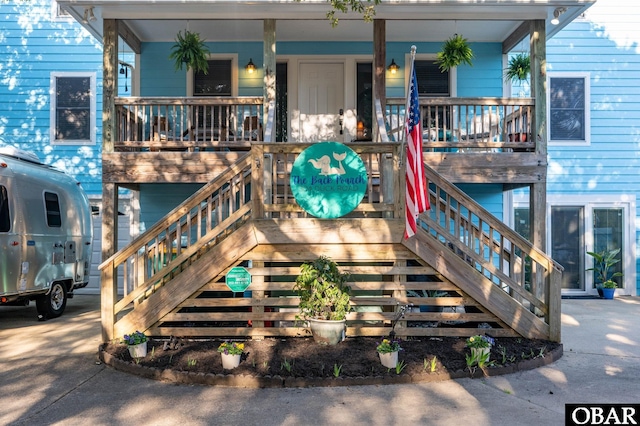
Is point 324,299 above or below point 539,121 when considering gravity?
below

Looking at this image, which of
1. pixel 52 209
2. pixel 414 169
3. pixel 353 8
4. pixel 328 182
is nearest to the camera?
pixel 414 169

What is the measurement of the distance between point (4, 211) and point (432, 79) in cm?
Result: 783

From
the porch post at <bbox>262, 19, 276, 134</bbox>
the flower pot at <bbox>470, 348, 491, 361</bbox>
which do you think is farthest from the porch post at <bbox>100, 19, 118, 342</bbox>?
the flower pot at <bbox>470, 348, 491, 361</bbox>

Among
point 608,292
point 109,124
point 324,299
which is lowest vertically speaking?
point 608,292

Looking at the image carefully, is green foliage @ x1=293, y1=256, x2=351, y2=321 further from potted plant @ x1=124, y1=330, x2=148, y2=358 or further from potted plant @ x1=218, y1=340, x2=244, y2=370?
potted plant @ x1=124, y1=330, x2=148, y2=358

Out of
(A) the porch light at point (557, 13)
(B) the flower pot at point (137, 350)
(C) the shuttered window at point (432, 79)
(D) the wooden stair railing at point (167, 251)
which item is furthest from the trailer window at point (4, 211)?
(A) the porch light at point (557, 13)

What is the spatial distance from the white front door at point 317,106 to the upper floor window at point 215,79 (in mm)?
1421

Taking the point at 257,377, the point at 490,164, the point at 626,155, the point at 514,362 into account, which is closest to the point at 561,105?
the point at 626,155

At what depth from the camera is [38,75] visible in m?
13.0

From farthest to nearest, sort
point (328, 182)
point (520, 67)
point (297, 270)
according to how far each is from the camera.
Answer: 1. point (520, 67)
2. point (297, 270)
3. point (328, 182)

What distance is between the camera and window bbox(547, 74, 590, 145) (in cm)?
1287

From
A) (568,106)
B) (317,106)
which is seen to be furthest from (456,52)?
(568,106)

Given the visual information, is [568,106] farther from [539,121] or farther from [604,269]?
[539,121]

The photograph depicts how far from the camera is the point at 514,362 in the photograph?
19.7 ft
